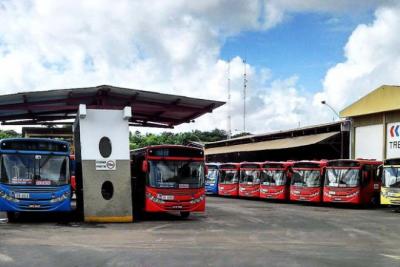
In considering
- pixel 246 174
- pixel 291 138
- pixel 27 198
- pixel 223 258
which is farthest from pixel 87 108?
pixel 291 138

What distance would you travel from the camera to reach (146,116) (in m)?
24.3

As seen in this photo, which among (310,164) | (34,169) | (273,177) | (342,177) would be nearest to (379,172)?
(342,177)

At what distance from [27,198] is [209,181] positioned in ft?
86.5

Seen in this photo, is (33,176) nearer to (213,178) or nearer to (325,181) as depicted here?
(325,181)

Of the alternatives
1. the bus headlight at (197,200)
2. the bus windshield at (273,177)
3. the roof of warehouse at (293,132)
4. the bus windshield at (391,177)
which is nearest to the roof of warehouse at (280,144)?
the roof of warehouse at (293,132)

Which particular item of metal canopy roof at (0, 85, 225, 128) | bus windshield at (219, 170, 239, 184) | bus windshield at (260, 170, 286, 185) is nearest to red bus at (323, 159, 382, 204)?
bus windshield at (260, 170, 286, 185)

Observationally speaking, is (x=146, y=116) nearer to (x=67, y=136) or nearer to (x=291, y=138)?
(x=67, y=136)

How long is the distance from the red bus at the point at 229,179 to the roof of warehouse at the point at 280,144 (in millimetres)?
5921

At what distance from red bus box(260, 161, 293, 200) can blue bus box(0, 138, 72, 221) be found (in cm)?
→ 1758

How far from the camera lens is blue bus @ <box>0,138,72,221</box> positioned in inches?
666

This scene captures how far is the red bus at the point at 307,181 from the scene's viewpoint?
2992 cm

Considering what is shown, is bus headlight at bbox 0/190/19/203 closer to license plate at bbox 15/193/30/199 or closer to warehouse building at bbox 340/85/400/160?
license plate at bbox 15/193/30/199

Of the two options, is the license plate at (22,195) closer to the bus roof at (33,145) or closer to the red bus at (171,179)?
the bus roof at (33,145)

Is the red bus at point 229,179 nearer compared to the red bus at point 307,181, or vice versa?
the red bus at point 307,181
